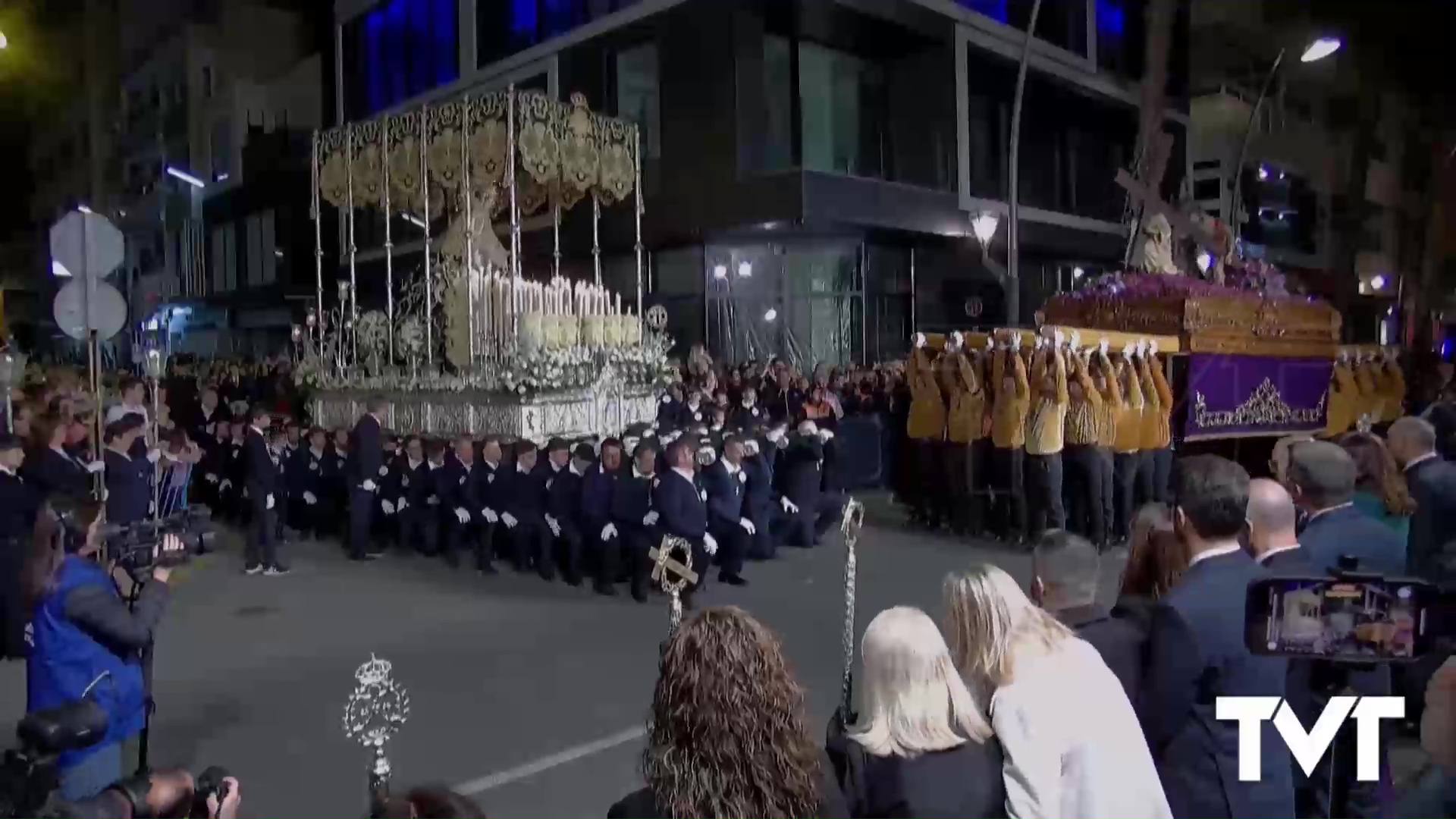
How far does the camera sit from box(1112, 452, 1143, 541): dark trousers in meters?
11.1

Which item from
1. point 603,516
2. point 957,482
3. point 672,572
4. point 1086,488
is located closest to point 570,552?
point 603,516

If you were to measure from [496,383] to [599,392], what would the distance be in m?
1.44

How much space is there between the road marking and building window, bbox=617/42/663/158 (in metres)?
19.6

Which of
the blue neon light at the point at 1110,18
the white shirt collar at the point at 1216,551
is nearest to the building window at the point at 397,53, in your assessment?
the blue neon light at the point at 1110,18

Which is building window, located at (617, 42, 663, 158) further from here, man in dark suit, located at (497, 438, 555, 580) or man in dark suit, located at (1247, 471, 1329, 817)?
man in dark suit, located at (1247, 471, 1329, 817)

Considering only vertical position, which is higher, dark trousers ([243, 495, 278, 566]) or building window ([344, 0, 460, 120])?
building window ([344, 0, 460, 120])

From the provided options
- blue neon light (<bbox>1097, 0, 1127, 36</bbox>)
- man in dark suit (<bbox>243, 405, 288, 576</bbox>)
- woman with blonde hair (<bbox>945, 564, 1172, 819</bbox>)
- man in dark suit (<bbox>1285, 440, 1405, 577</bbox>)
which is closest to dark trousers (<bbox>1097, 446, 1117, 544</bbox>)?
man in dark suit (<bbox>1285, 440, 1405, 577</bbox>)

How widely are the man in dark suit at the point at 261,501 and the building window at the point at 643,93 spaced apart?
569 inches

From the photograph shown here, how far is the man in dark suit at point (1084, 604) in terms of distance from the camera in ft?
10.8

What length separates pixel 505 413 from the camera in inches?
539

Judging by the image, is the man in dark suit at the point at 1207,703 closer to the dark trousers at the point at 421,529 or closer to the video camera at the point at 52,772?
the video camera at the point at 52,772

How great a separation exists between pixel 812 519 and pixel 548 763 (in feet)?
22.9

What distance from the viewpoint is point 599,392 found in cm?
1452

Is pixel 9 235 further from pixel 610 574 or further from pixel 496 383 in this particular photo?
pixel 610 574
